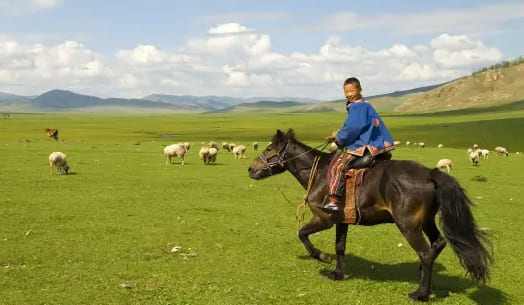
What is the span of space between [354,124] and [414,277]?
4.09m

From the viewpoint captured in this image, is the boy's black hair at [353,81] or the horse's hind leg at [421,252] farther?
the boy's black hair at [353,81]

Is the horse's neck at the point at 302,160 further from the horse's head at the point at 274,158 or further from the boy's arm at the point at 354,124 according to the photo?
the boy's arm at the point at 354,124

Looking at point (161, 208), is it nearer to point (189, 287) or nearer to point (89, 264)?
point (89, 264)

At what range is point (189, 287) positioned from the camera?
10867 mm

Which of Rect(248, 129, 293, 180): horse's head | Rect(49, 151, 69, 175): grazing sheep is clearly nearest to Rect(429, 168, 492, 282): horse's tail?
Rect(248, 129, 293, 180): horse's head

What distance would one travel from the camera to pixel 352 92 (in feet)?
36.0

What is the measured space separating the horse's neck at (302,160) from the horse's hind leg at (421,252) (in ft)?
8.64

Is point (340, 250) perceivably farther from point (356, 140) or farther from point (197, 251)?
point (197, 251)

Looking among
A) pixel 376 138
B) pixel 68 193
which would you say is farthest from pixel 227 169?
pixel 376 138

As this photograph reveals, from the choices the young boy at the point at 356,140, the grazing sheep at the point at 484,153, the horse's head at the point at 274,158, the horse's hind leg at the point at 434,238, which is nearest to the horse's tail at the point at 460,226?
the horse's hind leg at the point at 434,238

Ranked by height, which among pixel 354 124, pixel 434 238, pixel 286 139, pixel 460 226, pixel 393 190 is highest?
pixel 354 124

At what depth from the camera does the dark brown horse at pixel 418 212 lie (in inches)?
373

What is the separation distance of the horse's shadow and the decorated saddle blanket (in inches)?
68.1

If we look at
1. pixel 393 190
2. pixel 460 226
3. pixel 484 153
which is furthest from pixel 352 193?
pixel 484 153
